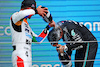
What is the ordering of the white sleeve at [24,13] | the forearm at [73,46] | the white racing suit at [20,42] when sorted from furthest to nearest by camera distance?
the forearm at [73,46] → the white racing suit at [20,42] → the white sleeve at [24,13]

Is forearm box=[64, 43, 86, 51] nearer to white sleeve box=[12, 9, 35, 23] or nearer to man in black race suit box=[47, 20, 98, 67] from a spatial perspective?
man in black race suit box=[47, 20, 98, 67]

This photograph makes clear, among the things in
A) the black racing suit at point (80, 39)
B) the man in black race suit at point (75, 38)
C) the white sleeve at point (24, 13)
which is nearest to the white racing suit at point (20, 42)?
the white sleeve at point (24, 13)

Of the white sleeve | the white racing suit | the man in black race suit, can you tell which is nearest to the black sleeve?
the man in black race suit

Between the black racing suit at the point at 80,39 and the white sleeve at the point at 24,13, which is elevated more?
the white sleeve at the point at 24,13

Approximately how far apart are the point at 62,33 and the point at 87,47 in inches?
14.5

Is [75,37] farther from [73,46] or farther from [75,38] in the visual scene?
[73,46]

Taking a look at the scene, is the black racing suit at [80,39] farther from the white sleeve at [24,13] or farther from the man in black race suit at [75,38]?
the white sleeve at [24,13]

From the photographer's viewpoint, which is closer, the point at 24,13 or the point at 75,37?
the point at 24,13

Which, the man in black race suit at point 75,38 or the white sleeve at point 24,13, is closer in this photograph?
the white sleeve at point 24,13

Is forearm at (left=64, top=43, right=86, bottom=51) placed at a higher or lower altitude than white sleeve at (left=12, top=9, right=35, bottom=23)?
lower

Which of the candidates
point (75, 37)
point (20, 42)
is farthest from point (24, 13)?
point (75, 37)

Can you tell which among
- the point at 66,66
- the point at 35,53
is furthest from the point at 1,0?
the point at 66,66

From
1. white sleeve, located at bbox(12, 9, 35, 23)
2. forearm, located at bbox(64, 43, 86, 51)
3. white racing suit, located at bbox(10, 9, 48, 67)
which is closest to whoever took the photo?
white sleeve, located at bbox(12, 9, 35, 23)

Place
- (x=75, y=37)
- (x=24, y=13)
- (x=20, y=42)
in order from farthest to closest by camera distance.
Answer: (x=75, y=37)
(x=20, y=42)
(x=24, y=13)
